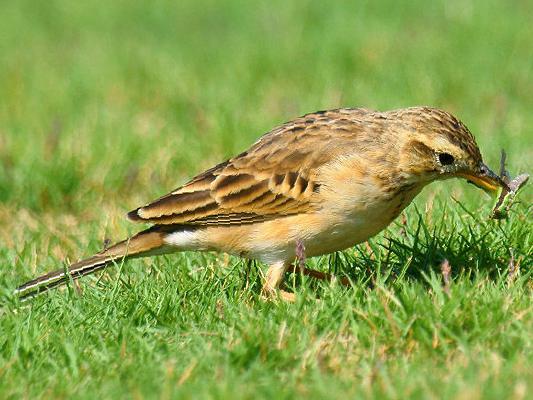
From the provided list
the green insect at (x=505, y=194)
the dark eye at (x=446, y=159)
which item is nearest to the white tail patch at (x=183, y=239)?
the dark eye at (x=446, y=159)

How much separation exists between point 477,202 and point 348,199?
2.00 meters

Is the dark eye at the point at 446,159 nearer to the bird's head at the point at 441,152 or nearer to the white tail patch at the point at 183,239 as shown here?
the bird's head at the point at 441,152

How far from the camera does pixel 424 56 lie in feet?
42.9

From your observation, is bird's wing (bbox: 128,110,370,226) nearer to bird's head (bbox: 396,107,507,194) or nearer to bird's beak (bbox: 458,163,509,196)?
bird's head (bbox: 396,107,507,194)

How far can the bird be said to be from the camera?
6.37 m

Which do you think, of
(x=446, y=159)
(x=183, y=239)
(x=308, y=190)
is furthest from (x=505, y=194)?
(x=183, y=239)

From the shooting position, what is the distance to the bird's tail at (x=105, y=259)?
22.4 ft

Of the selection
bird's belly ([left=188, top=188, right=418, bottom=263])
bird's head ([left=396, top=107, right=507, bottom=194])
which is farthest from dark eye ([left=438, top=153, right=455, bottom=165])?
bird's belly ([left=188, top=188, right=418, bottom=263])

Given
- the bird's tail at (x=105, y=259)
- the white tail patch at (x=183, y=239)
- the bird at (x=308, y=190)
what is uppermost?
the bird at (x=308, y=190)

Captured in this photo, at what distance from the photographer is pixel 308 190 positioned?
6594 millimetres

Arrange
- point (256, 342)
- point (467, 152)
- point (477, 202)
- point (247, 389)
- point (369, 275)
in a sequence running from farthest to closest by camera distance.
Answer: point (477, 202) → point (369, 275) → point (467, 152) → point (256, 342) → point (247, 389)

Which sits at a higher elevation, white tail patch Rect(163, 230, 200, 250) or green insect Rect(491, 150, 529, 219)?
green insect Rect(491, 150, 529, 219)

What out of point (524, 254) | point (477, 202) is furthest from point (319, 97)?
point (524, 254)

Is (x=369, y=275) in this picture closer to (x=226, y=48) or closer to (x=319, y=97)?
(x=319, y=97)
